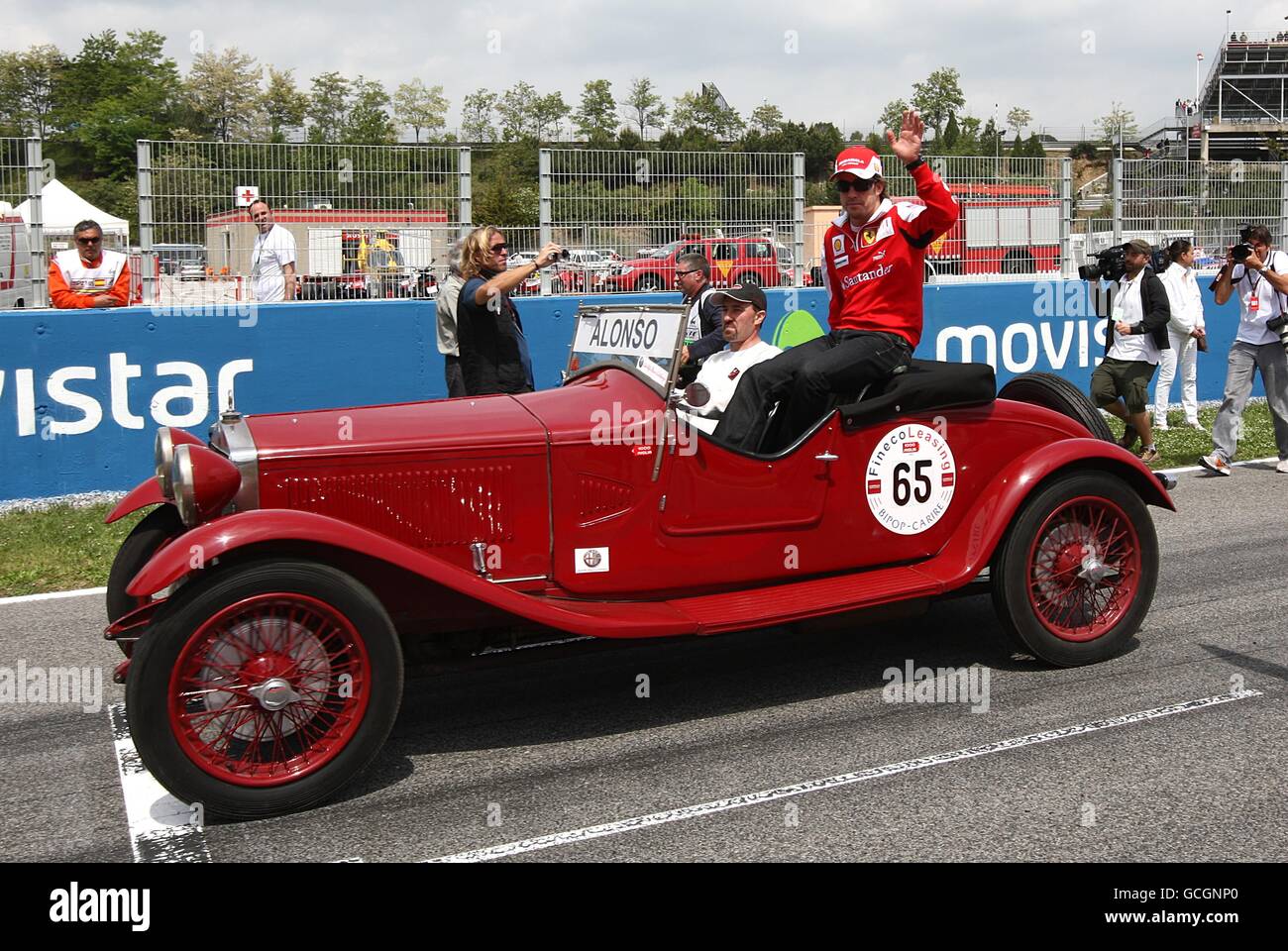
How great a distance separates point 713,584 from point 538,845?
56.2 inches

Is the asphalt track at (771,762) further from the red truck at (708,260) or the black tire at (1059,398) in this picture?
the red truck at (708,260)

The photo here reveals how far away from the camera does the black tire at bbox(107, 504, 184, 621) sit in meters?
4.84

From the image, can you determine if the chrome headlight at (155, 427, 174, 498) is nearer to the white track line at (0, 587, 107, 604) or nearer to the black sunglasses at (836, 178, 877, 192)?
the white track line at (0, 587, 107, 604)

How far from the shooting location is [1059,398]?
579 cm

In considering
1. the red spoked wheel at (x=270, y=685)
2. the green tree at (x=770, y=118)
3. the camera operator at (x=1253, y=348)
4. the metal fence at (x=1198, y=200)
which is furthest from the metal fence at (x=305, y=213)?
the green tree at (x=770, y=118)

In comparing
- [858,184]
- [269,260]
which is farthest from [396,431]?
[269,260]

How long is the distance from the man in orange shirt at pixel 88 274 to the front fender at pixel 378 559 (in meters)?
6.21

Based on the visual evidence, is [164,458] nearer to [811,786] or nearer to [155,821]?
[155,821]

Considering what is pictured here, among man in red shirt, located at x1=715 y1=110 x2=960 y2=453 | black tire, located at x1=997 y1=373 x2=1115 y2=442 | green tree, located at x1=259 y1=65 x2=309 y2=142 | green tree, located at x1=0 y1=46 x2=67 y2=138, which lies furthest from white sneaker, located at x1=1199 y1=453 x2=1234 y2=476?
green tree, located at x1=0 y1=46 x2=67 y2=138

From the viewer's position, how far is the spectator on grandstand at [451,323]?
784cm

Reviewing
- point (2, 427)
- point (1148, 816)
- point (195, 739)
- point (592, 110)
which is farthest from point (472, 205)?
point (592, 110)

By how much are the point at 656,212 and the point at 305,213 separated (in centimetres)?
310

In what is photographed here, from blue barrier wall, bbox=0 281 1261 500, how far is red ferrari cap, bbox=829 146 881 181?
4.87 meters

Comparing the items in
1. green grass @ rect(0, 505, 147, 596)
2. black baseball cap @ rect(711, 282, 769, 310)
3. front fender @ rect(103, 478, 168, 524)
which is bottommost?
green grass @ rect(0, 505, 147, 596)
